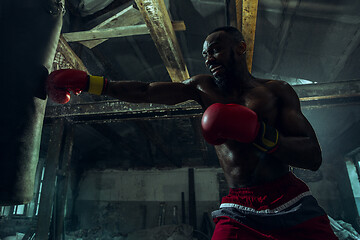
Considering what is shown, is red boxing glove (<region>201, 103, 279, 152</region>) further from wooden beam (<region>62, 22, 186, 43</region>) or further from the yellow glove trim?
wooden beam (<region>62, 22, 186, 43</region>)

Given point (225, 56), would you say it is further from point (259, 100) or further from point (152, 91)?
point (152, 91)

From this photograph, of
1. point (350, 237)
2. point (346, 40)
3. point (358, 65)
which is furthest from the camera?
point (350, 237)

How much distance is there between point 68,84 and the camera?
1.45 meters

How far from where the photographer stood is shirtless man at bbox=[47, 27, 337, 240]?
1132 millimetres

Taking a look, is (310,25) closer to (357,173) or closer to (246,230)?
(246,230)

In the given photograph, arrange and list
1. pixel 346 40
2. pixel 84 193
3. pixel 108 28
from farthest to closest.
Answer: pixel 84 193 < pixel 346 40 < pixel 108 28

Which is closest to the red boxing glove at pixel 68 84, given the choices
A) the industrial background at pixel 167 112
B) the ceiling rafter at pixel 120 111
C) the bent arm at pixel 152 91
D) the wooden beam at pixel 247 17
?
the bent arm at pixel 152 91

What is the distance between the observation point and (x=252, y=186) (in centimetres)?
135

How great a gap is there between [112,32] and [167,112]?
4.26 ft

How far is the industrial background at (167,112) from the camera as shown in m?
2.74

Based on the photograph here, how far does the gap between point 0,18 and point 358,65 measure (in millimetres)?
3946

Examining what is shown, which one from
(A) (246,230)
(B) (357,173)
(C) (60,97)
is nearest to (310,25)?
(A) (246,230)

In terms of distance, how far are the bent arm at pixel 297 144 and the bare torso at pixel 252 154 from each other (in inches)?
4.0

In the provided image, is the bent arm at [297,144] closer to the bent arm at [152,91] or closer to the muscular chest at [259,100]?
the muscular chest at [259,100]
